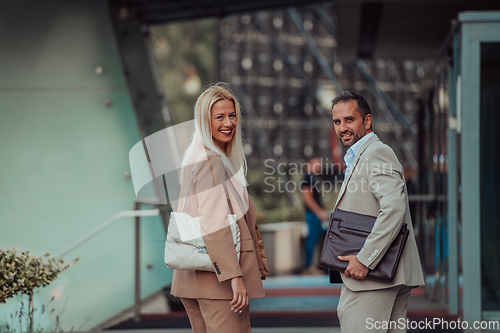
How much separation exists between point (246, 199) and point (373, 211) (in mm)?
575

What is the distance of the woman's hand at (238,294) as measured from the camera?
2.44 meters

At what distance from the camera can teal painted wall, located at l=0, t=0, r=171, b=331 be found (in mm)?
4586

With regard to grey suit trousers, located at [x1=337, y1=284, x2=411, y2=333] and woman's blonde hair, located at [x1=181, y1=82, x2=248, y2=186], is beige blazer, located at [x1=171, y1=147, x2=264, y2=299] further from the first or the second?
grey suit trousers, located at [x1=337, y1=284, x2=411, y2=333]

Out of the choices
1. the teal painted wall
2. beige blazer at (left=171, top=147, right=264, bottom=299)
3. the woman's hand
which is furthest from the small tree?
the woman's hand

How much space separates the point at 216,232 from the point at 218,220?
0.05 m

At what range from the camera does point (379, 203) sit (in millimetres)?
2627

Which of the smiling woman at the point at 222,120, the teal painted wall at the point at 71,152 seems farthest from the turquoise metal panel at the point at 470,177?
the teal painted wall at the point at 71,152

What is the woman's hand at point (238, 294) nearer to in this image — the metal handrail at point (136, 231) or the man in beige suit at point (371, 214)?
the man in beige suit at point (371, 214)

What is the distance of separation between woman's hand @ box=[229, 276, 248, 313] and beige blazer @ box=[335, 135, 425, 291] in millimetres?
494

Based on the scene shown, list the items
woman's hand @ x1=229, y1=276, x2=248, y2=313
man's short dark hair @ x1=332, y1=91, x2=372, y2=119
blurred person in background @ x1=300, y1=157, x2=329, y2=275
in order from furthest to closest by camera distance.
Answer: blurred person in background @ x1=300, y1=157, x2=329, y2=275
man's short dark hair @ x1=332, y1=91, x2=372, y2=119
woman's hand @ x1=229, y1=276, x2=248, y2=313

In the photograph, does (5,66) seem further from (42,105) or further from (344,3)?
(344,3)

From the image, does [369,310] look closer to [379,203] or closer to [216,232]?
[379,203]

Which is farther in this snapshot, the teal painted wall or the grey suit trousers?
the teal painted wall

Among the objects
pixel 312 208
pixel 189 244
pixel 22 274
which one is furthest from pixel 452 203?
pixel 22 274
